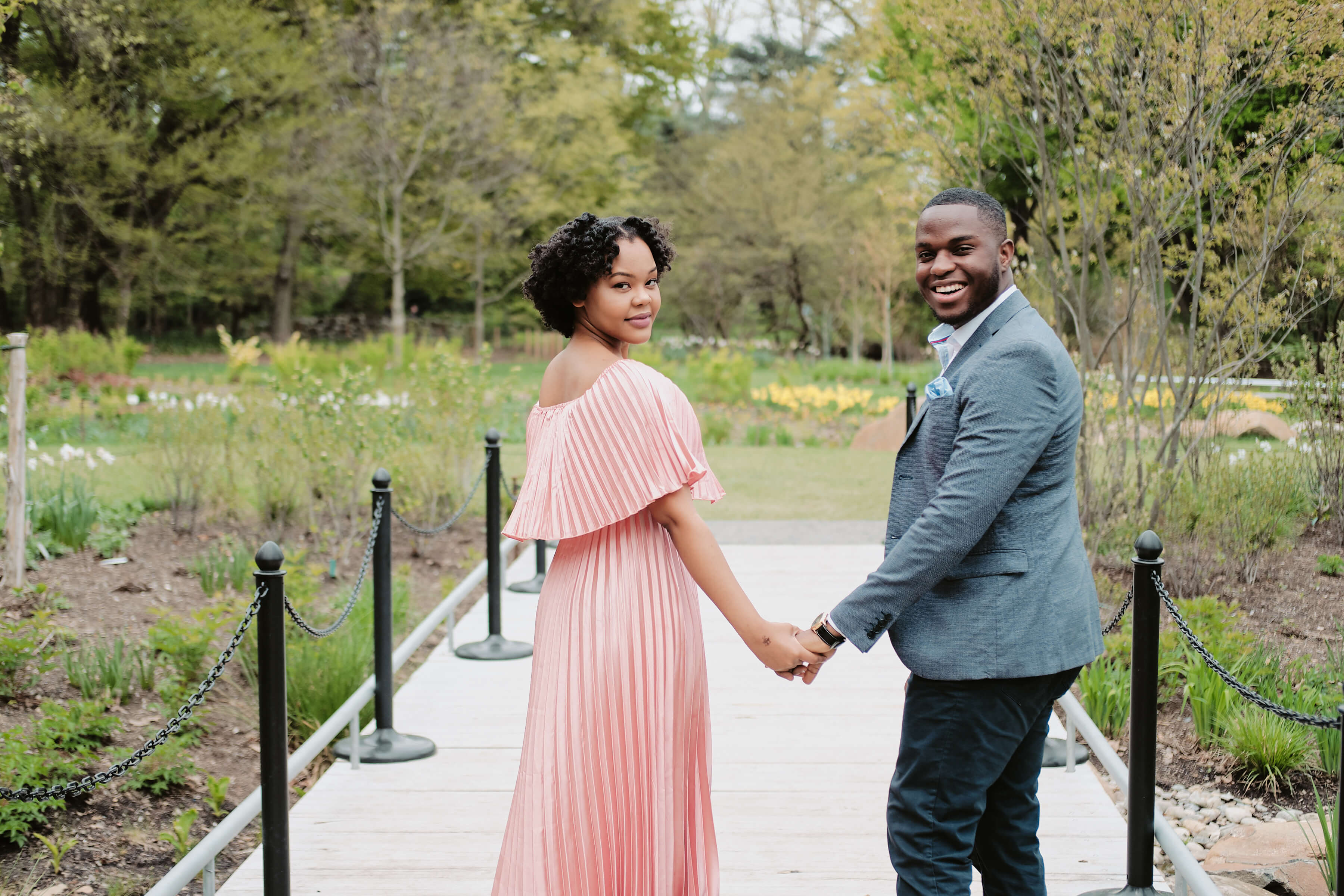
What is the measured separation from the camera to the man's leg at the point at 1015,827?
2383 mm

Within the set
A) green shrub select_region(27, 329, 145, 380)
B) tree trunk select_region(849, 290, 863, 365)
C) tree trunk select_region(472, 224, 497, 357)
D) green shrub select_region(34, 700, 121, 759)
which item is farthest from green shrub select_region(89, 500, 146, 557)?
tree trunk select_region(849, 290, 863, 365)

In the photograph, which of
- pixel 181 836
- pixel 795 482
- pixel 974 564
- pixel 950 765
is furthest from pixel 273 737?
pixel 795 482

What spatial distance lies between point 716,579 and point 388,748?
2.29 m

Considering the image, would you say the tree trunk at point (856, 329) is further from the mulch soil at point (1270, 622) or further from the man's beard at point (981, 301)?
the man's beard at point (981, 301)

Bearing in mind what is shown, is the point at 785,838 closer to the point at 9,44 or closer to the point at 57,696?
the point at 57,696

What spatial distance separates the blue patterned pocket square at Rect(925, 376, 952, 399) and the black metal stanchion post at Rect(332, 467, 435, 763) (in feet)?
7.76

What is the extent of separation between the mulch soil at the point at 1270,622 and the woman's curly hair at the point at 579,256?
2.69 metres

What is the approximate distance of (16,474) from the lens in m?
5.56

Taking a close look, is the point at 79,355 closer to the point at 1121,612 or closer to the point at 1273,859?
the point at 1121,612

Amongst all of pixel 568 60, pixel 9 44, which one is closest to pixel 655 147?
pixel 568 60

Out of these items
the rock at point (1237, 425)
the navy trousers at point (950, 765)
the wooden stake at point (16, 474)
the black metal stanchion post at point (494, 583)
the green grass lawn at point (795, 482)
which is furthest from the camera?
the green grass lawn at point (795, 482)

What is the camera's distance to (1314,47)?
A: 16.7 feet

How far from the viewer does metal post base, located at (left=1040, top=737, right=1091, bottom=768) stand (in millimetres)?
3982

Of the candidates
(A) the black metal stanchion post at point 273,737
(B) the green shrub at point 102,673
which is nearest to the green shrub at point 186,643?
(B) the green shrub at point 102,673
